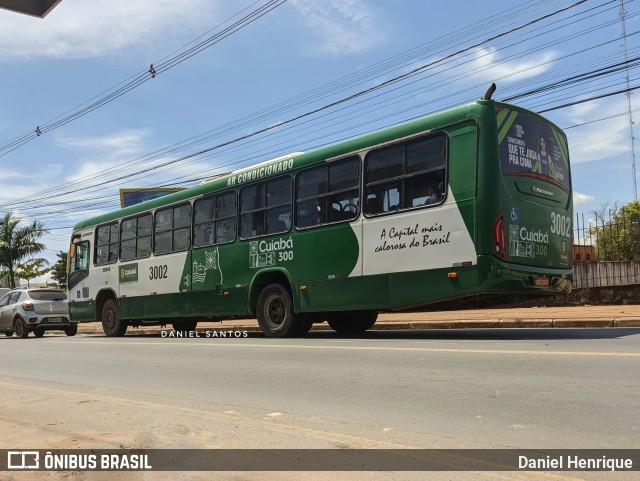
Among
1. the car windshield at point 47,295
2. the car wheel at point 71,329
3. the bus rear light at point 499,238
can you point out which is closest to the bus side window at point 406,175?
the bus rear light at point 499,238

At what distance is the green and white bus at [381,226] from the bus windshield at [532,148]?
26 millimetres

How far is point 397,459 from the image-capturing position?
4074 mm

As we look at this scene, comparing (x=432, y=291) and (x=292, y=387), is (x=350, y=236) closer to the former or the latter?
(x=432, y=291)

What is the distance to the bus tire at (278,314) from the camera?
38.1 ft

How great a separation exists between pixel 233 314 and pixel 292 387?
6178 millimetres

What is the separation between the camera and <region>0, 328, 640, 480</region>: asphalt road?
178 inches

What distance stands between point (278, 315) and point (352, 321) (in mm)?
1909

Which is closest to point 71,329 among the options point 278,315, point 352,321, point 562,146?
point 278,315

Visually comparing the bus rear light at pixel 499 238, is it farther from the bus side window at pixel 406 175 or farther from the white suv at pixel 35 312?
the white suv at pixel 35 312

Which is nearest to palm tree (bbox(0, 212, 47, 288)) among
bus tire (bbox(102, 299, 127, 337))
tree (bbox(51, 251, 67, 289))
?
tree (bbox(51, 251, 67, 289))

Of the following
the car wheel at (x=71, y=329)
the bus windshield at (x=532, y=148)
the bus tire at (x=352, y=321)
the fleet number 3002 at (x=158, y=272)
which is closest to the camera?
the bus windshield at (x=532, y=148)

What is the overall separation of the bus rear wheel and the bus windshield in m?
4.87

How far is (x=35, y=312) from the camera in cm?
1875

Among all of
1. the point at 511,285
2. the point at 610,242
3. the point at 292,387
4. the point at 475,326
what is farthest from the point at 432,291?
the point at 610,242
